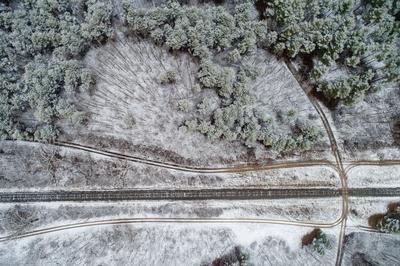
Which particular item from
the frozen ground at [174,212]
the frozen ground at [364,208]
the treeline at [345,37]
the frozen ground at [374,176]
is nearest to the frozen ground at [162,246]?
the frozen ground at [174,212]

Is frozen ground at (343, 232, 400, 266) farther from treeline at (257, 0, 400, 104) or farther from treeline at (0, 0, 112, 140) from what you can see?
treeline at (0, 0, 112, 140)

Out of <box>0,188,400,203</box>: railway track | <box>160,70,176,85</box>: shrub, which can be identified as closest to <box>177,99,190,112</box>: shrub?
<box>160,70,176,85</box>: shrub

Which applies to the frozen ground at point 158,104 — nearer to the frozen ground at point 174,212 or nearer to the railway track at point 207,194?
the railway track at point 207,194

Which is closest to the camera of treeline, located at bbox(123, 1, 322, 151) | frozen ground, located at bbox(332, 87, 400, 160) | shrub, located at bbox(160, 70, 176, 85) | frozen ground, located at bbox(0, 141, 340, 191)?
treeline, located at bbox(123, 1, 322, 151)

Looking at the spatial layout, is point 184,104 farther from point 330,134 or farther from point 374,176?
point 374,176

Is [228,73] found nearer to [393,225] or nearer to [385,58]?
[385,58]

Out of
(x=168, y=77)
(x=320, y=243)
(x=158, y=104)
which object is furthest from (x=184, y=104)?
(x=320, y=243)
